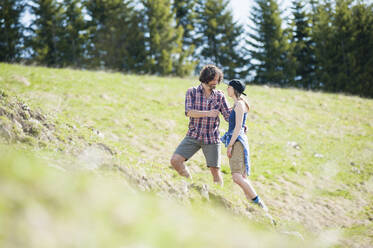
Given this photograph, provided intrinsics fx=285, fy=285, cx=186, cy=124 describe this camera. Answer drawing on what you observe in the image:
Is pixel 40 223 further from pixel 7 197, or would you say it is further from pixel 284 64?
pixel 284 64

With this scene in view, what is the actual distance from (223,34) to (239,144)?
3101 centimetres

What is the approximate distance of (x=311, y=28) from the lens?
33969 mm

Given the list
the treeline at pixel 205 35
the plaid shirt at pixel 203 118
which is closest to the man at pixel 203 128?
the plaid shirt at pixel 203 118

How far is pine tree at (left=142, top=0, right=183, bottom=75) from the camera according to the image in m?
28.7

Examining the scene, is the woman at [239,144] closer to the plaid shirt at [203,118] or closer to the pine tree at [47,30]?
the plaid shirt at [203,118]

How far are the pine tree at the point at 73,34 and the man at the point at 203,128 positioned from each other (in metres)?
25.6

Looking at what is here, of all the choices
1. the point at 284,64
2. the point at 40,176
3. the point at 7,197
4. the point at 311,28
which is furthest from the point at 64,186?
the point at 311,28

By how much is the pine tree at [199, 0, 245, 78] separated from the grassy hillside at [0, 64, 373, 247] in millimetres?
13246

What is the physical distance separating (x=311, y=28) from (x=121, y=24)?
22.1 meters

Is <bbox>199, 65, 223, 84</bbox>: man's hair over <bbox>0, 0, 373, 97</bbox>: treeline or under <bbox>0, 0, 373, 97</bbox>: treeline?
under

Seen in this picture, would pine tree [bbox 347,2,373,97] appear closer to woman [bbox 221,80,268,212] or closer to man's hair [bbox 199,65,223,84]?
Answer: woman [bbox 221,80,268,212]

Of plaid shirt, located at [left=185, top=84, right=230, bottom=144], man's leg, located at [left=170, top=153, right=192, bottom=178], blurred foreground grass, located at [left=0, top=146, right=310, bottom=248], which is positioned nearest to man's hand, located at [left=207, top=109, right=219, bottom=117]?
plaid shirt, located at [left=185, top=84, right=230, bottom=144]

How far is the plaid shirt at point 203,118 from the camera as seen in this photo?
527cm

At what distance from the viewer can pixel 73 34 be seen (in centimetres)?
2797
